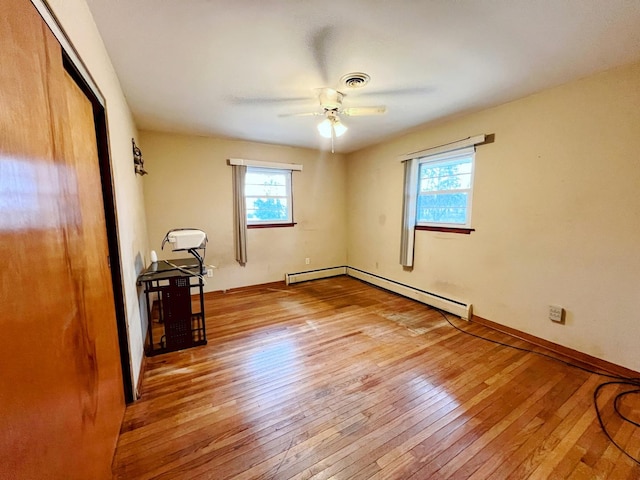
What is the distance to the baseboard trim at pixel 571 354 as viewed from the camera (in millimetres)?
2021

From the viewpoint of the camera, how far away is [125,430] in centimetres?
154

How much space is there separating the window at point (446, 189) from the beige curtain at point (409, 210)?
2.3 inches

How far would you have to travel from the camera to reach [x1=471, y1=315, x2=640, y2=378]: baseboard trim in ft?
6.63

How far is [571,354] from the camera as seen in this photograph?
2.27 metres

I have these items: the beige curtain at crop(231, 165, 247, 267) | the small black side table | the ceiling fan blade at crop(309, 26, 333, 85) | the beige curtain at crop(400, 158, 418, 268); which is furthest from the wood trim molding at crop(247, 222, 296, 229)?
the ceiling fan blade at crop(309, 26, 333, 85)

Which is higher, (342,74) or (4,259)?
(342,74)

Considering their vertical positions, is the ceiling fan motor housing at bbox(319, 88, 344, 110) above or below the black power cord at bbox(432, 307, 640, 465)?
above

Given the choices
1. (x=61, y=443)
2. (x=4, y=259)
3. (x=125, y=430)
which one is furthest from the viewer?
(x=125, y=430)

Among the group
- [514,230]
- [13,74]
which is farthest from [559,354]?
[13,74]

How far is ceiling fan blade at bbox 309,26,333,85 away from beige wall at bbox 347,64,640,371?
1.92 metres

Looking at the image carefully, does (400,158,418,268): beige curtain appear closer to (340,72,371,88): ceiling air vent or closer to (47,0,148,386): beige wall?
(340,72,371,88): ceiling air vent

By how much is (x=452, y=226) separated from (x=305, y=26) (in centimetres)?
264

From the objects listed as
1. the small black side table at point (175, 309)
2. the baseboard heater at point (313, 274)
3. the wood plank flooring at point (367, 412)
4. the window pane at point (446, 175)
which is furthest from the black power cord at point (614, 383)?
the small black side table at point (175, 309)

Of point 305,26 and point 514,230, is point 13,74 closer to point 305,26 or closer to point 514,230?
point 305,26
